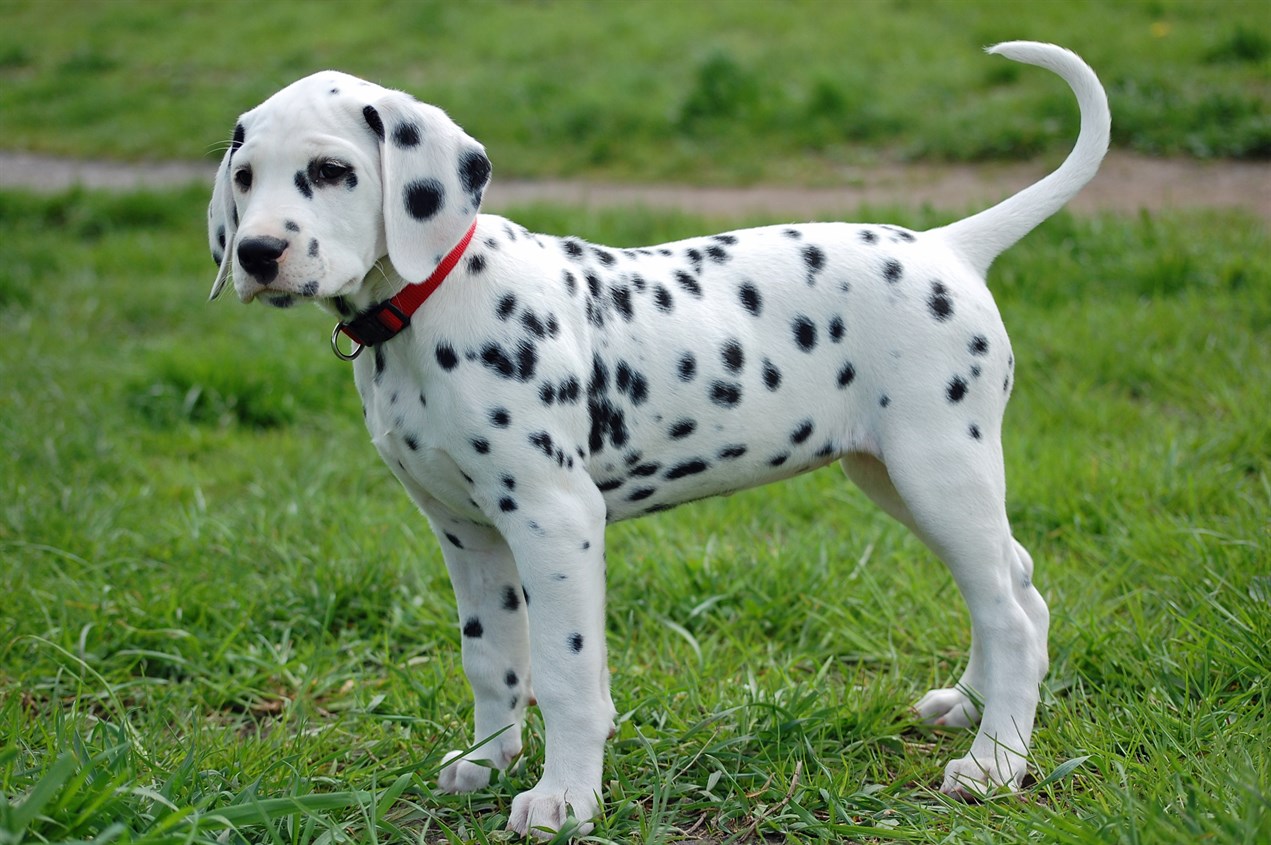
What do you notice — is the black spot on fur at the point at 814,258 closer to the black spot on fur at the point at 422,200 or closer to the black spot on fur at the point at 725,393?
the black spot on fur at the point at 725,393

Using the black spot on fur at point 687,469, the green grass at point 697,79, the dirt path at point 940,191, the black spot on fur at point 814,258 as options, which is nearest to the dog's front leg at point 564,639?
the black spot on fur at point 687,469

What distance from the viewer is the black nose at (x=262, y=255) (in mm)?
2785

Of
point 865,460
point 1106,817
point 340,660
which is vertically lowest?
point 340,660

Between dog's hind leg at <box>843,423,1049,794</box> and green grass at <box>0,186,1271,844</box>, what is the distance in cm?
14

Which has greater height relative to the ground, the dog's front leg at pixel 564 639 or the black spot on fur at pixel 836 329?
the black spot on fur at pixel 836 329

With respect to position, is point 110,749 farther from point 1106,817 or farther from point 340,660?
point 1106,817

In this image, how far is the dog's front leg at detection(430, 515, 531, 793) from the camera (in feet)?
11.4

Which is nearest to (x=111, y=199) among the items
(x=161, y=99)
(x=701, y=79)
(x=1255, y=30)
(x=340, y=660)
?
(x=161, y=99)

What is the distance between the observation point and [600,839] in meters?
3.15

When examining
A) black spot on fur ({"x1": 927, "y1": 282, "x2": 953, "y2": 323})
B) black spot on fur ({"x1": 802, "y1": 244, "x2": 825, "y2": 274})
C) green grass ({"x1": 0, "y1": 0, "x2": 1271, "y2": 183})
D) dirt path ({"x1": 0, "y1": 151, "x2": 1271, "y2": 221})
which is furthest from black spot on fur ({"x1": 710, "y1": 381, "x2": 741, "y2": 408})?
green grass ({"x1": 0, "y1": 0, "x2": 1271, "y2": 183})

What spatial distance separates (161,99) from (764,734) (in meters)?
12.7

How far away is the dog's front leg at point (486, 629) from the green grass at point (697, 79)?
6.85 m

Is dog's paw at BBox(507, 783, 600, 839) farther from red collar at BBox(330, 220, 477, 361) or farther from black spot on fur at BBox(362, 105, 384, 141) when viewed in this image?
black spot on fur at BBox(362, 105, 384, 141)

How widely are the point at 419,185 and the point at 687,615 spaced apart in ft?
6.75
